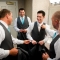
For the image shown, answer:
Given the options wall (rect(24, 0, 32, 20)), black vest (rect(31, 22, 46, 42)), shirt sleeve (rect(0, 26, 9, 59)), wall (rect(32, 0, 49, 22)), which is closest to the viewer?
shirt sleeve (rect(0, 26, 9, 59))

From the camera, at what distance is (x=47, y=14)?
4.93 m

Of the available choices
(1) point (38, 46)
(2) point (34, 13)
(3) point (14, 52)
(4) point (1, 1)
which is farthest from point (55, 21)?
(4) point (1, 1)

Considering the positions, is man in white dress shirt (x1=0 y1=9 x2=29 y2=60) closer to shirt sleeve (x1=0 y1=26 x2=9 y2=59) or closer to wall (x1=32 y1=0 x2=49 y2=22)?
shirt sleeve (x1=0 y1=26 x2=9 y2=59)

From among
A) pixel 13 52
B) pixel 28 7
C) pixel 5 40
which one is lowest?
pixel 13 52

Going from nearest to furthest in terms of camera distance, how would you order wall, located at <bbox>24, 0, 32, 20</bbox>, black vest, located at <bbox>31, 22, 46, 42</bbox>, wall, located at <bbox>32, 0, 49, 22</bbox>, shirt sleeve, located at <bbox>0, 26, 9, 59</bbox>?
shirt sleeve, located at <bbox>0, 26, 9, 59</bbox>
black vest, located at <bbox>31, 22, 46, 42</bbox>
wall, located at <bbox>32, 0, 49, 22</bbox>
wall, located at <bbox>24, 0, 32, 20</bbox>

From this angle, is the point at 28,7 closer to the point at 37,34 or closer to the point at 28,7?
the point at 28,7

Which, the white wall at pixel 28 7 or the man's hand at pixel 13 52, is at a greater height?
the white wall at pixel 28 7

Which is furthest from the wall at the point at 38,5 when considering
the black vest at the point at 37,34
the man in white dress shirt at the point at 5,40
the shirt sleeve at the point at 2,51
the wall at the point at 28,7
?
the shirt sleeve at the point at 2,51

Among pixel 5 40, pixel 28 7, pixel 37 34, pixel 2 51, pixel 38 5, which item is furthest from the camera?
pixel 28 7

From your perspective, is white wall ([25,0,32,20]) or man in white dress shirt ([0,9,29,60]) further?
Answer: white wall ([25,0,32,20])

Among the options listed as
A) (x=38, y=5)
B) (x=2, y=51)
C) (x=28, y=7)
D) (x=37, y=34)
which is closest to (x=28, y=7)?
(x=28, y=7)

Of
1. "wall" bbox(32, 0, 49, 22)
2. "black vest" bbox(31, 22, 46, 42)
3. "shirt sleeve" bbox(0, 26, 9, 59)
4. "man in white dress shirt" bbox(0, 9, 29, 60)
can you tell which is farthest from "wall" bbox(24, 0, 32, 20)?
"shirt sleeve" bbox(0, 26, 9, 59)

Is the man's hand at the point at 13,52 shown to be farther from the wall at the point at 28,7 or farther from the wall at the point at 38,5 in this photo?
the wall at the point at 28,7

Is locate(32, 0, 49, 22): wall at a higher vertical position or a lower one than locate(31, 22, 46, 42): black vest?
higher
